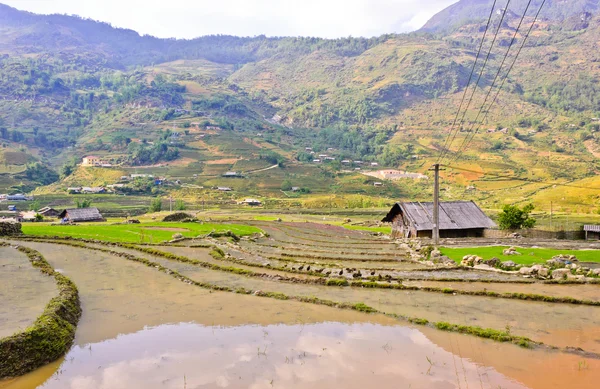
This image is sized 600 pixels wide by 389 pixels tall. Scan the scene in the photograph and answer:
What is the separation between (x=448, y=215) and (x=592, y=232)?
1317cm

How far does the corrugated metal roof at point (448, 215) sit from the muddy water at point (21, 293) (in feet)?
112

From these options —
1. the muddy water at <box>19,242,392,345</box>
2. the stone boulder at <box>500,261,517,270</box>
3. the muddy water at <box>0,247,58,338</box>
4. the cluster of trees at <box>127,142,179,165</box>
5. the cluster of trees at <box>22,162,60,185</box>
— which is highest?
the cluster of trees at <box>127,142,179,165</box>

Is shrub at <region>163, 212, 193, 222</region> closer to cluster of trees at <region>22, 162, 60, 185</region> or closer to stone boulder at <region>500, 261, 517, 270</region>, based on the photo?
stone boulder at <region>500, 261, 517, 270</region>

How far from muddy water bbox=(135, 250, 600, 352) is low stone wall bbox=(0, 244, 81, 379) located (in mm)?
8560

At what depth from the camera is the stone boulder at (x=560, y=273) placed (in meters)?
24.6

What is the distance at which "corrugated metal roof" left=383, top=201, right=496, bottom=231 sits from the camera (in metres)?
50.1

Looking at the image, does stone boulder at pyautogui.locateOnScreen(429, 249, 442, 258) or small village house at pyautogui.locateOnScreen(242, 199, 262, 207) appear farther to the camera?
small village house at pyautogui.locateOnScreen(242, 199, 262, 207)

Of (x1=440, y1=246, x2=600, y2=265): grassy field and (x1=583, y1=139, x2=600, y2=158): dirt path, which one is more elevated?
(x1=583, y1=139, x2=600, y2=158): dirt path

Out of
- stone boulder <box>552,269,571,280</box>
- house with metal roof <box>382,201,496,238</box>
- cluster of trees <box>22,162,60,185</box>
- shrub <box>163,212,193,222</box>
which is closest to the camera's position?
stone boulder <box>552,269,571,280</box>

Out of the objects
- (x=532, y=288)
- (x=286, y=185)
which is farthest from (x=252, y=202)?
(x=532, y=288)

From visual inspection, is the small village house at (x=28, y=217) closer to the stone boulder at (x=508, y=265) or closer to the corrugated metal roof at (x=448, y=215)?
the corrugated metal roof at (x=448, y=215)

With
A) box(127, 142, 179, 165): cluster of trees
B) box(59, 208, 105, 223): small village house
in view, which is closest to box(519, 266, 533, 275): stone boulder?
box(59, 208, 105, 223): small village house

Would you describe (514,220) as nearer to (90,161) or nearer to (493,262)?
(493,262)

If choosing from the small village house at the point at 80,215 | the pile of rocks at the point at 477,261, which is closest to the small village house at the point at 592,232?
the pile of rocks at the point at 477,261
